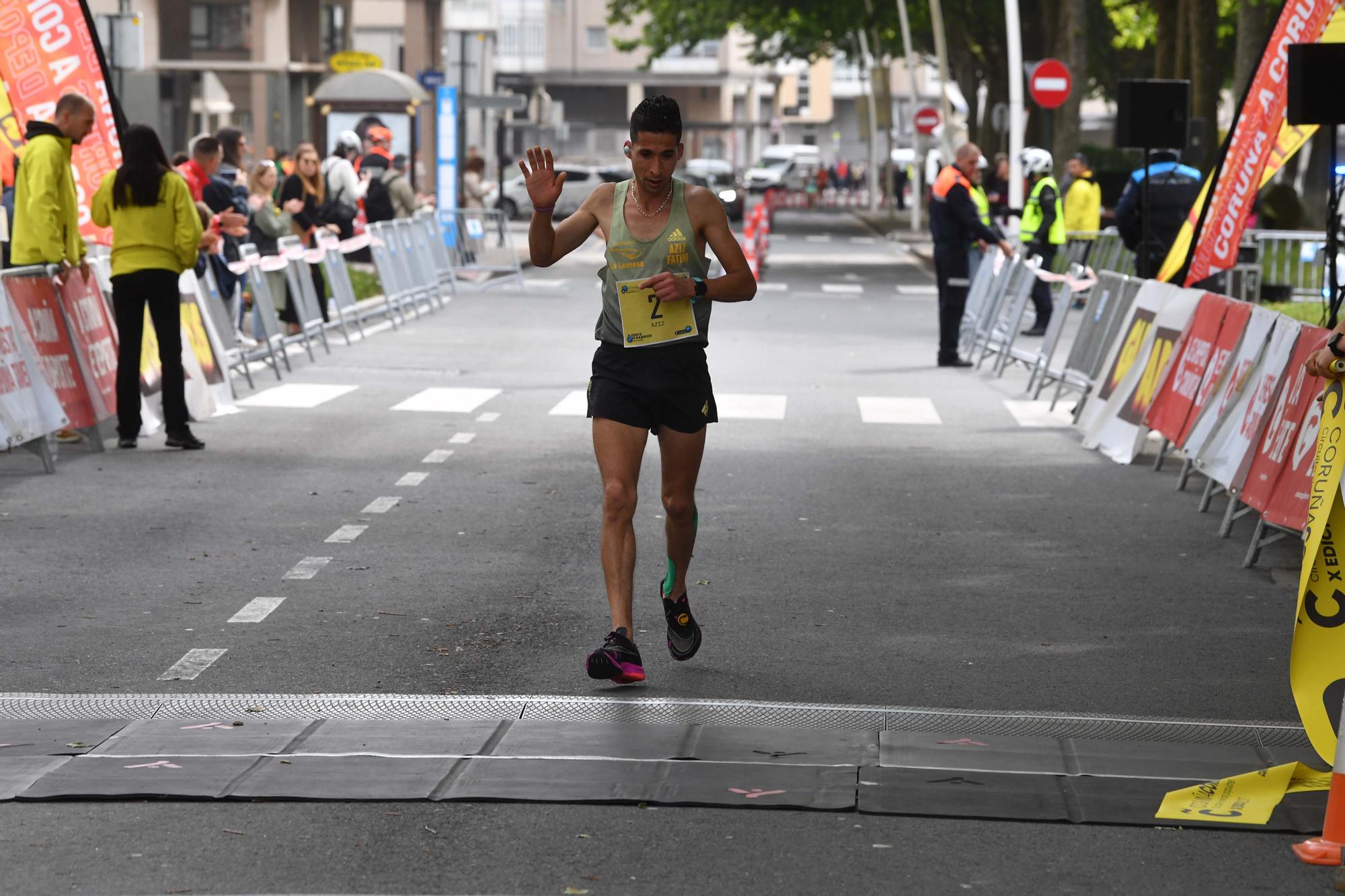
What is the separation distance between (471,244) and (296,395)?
16082 mm

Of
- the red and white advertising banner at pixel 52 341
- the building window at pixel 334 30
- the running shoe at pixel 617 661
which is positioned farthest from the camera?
the building window at pixel 334 30

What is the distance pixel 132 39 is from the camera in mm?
23719

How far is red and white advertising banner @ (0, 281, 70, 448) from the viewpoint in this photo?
11867mm

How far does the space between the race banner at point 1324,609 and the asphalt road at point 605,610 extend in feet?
1.53

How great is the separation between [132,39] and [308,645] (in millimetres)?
17416

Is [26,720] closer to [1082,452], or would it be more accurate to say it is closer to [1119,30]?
[1082,452]

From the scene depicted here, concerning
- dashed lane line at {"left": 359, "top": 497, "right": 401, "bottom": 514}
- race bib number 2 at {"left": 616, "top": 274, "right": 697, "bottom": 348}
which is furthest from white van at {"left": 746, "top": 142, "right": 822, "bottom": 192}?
race bib number 2 at {"left": 616, "top": 274, "right": 697, "bottom": 348}

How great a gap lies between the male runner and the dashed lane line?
383 centimetres

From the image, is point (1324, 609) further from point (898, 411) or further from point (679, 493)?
point (898, 411)

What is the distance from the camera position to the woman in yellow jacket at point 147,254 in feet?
43.0

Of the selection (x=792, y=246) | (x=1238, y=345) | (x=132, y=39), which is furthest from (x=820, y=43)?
(x=1238, y=345)

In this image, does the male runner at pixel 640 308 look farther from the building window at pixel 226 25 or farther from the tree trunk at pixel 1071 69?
the building window at pixel 226 25

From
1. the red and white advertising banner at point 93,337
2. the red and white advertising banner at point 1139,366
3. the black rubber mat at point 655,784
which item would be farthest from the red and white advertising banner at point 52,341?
the black rubber mat at point 655,784

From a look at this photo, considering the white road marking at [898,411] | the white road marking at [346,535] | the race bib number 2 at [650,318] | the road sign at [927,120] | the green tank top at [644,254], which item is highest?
the road sign at [927,120]
